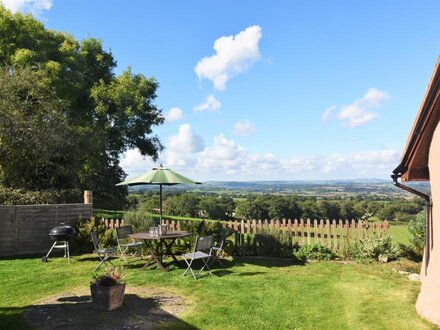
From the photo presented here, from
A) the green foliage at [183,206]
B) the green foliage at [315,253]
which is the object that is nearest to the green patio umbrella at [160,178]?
the green foliage at [315,253]

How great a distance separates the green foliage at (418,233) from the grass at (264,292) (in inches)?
53.3

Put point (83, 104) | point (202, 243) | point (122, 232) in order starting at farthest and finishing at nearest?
1. point (83, 104)
2. point (122, 232)
3. point (202, 243)

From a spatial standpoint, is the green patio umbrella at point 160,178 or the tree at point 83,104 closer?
the green patio umbrella at point 160,178

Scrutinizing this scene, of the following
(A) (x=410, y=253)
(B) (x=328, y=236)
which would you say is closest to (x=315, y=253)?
(B) (x=328, y=236)

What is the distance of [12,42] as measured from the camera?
18.5 m

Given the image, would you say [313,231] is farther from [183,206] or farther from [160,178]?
[183,206]

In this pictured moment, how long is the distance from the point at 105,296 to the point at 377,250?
24.5 feet

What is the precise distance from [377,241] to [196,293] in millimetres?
5795

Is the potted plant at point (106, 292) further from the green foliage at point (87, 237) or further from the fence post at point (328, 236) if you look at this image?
the fence post at point (328, 236)

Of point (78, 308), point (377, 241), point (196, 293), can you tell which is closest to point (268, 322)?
point (196, 293)

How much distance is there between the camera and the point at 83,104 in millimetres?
22188

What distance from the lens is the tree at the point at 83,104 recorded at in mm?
15538

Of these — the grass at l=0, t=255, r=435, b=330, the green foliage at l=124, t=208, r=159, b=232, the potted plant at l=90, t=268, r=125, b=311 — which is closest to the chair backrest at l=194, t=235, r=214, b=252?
the grass at l=0, t=255, r=435, b=330

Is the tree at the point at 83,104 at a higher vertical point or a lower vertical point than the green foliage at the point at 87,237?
Answer: higher
